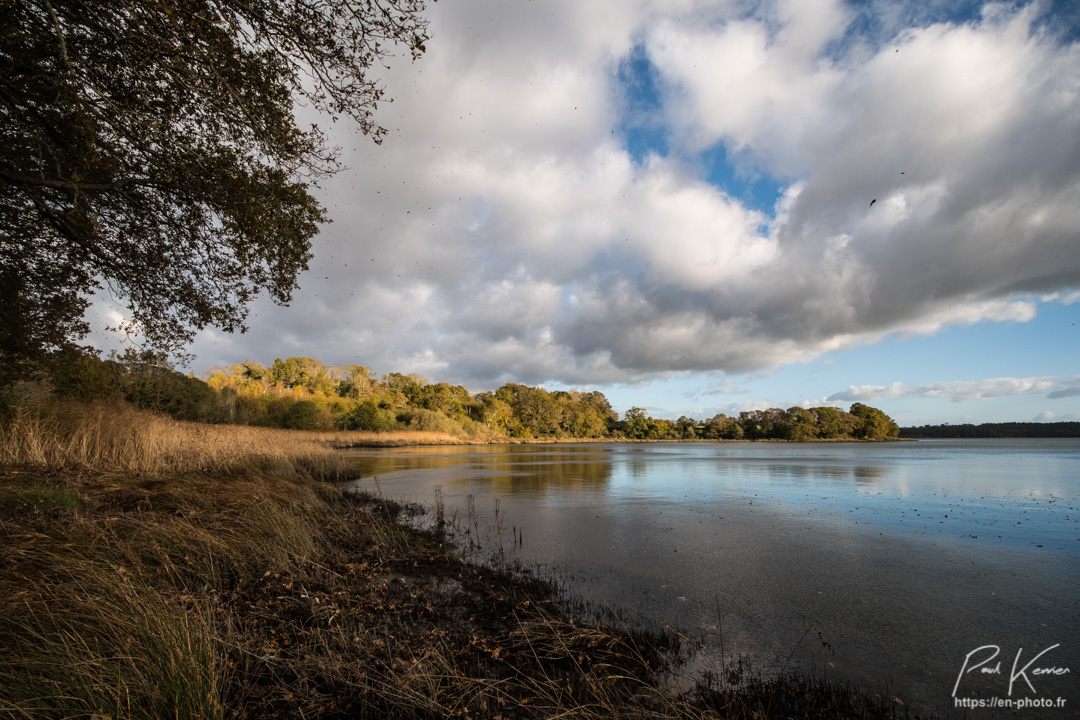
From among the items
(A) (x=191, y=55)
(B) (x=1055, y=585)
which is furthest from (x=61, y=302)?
(B) (x=1055, y=585)

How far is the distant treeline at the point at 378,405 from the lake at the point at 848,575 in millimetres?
9169

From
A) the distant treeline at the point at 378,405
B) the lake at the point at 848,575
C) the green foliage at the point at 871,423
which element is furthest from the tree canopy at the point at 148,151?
the green foliage at the point at 871,423

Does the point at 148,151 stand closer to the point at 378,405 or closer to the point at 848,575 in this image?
the point at 848,575

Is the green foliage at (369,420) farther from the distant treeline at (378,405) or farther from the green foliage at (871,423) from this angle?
the green foliage at (871,423)

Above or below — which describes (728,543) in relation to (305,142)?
below

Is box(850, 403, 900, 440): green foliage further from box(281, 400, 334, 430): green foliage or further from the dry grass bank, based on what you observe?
the dry grass bank

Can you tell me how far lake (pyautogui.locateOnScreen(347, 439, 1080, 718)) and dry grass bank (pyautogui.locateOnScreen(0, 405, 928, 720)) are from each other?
879 mm

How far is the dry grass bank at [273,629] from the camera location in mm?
2549

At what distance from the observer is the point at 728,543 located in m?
7.75

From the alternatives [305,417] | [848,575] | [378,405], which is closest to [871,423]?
[378,405]

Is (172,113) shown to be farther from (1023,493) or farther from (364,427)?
(364,427)

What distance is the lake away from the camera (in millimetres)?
3758

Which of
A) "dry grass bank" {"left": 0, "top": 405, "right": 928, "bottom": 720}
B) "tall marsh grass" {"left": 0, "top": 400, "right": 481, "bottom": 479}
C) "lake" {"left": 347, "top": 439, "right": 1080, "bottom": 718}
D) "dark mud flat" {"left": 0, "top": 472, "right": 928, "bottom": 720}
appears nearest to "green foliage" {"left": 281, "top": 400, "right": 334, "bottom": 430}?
"tall marsh grass" {"left": 0, "top": 400, "right": 481, "bottom": 479}

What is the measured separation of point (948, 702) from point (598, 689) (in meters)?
2.62
